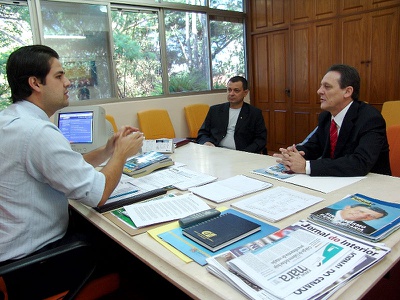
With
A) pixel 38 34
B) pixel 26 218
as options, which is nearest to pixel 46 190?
pixel 26 218

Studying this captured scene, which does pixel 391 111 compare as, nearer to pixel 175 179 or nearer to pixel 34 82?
pixel 175 179

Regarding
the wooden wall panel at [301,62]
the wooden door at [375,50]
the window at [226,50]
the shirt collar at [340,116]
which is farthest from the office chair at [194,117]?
the shirt collar at [340,116]

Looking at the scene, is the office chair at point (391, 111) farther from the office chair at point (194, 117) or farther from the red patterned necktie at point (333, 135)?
the office chair at point (194, 117)

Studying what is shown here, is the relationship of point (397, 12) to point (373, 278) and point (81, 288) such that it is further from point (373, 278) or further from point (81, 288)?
point (81, 288)

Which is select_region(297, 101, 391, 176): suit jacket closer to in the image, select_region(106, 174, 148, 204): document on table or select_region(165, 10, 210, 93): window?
select_region(106, 174, 148, 204): document on table

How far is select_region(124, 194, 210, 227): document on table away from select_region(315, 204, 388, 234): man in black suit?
0.46m

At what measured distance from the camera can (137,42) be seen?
430 cm

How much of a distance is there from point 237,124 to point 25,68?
222 cm

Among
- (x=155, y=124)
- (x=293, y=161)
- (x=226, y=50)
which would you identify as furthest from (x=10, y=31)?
(x=293, y=161)

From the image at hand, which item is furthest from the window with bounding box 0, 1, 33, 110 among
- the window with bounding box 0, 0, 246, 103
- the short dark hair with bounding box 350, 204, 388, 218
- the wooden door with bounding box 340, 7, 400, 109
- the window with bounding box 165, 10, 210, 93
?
the wooden door with bounding box 340, 7, 400, 109

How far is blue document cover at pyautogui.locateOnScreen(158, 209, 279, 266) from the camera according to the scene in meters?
0.93

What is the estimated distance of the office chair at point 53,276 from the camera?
1022 mm

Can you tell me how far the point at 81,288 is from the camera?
119cm

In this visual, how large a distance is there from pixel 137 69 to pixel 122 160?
315 centimetres
